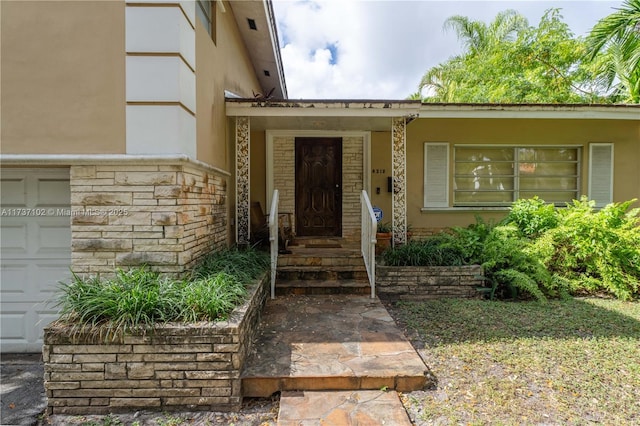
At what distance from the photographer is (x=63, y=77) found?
3.22 metres

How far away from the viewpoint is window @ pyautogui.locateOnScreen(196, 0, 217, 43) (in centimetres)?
413

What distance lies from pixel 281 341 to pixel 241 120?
11.8 ft

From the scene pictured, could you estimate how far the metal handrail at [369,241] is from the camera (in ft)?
14.5

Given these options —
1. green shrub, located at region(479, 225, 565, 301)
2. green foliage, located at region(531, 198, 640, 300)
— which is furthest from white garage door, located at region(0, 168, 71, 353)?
green foliage, located at region(531, 198, 640, 300)

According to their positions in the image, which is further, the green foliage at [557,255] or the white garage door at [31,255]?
the green foliage at [557,255]

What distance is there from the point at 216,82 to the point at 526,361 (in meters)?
4.95

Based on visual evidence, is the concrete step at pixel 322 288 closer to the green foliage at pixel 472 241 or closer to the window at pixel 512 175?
the green foliage at pixel 472 241

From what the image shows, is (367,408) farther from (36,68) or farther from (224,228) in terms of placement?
(36,68)

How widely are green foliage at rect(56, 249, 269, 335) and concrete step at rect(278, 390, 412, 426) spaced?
0.89 meters

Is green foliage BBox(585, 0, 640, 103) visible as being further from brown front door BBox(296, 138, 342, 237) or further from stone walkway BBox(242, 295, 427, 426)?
stone walkway BBox(242, 295, 427, 426)

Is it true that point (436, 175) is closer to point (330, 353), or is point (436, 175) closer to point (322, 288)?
point (322, 288)

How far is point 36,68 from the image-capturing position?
3211mm

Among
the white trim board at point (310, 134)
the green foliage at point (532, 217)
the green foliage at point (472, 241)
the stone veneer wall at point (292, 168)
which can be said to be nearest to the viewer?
the green foliage at point (472, 241)

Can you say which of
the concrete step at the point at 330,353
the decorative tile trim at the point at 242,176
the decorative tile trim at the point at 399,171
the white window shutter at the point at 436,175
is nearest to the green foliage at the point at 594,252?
the decorative tile trim at the point at 399,171
